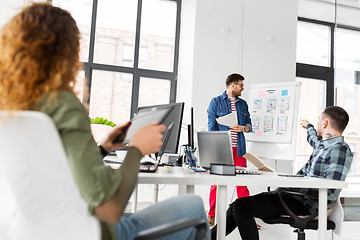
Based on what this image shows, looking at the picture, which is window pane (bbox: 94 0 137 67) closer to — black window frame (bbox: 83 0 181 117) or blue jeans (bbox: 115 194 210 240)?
black window frame (bbox: 83 0 181 117)

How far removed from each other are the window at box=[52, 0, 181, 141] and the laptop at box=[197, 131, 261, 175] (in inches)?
108

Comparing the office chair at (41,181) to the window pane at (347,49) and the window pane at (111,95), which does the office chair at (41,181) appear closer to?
the window pane at (111,95)

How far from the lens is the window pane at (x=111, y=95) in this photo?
14.9 ft

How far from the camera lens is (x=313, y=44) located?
552 cm

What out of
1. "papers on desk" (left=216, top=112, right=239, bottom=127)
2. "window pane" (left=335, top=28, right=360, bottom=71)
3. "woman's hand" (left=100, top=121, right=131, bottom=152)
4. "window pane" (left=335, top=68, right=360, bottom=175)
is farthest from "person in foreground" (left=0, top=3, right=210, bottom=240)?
"window pane" (left=335, top=28, right=360, bottom=71)

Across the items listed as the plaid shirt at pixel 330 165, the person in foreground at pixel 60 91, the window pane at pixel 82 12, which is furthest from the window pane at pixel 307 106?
the person in foreground at pixel 60 91

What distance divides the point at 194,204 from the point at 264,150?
3.31 metres

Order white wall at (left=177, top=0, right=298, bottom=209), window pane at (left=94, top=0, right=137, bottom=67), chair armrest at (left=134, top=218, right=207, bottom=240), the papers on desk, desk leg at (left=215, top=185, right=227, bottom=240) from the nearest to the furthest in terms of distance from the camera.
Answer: chair armrest at (left=134, top=218, right=207, bottom=240), desk leg at (left=215, top=185, right=227, bottom=240), the papers on desk, white wall at (left=177, top=0, right=298, bottom=209), window pane at (left=94, top=0, right=137, bottom=67)

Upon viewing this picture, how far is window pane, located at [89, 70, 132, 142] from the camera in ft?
14.9

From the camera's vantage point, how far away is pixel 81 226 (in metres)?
0.77

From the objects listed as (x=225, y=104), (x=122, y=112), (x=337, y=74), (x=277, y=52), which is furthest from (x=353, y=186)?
(x=122, y=112)

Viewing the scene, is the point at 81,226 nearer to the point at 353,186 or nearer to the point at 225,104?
the point at 225,104

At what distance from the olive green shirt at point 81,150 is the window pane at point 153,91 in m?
3.91

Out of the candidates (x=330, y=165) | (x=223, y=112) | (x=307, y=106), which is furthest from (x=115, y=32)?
(x=330, y=165)
